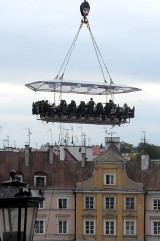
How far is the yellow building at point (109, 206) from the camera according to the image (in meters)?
70.0

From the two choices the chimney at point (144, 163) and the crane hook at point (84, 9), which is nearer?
the crane hook at point (84, 9)

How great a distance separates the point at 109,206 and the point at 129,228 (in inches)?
Result: 89.1

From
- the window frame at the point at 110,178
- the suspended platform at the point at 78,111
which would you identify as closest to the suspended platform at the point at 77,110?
the suspended platform at the point at 78,111

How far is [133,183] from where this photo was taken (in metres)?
70.8

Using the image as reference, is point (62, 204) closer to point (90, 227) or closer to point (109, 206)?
point (90, 227)

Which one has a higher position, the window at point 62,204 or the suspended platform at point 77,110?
the suspended platform at point 77,110

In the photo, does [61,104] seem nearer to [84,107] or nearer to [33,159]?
[84,107]

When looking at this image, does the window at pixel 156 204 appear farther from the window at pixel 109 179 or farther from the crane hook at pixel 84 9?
the crane hook at pixel 84 9

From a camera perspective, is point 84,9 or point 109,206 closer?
point 84,9

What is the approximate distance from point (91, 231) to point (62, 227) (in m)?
2.23

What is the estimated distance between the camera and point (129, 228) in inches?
2776

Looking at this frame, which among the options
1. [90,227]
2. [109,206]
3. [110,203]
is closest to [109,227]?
[90,227]

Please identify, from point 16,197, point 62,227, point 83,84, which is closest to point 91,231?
point 62,227

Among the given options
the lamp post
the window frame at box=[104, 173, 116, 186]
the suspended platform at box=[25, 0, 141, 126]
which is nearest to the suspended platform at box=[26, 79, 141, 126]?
the suspended platform at box=[25, 0, 141, 126]
